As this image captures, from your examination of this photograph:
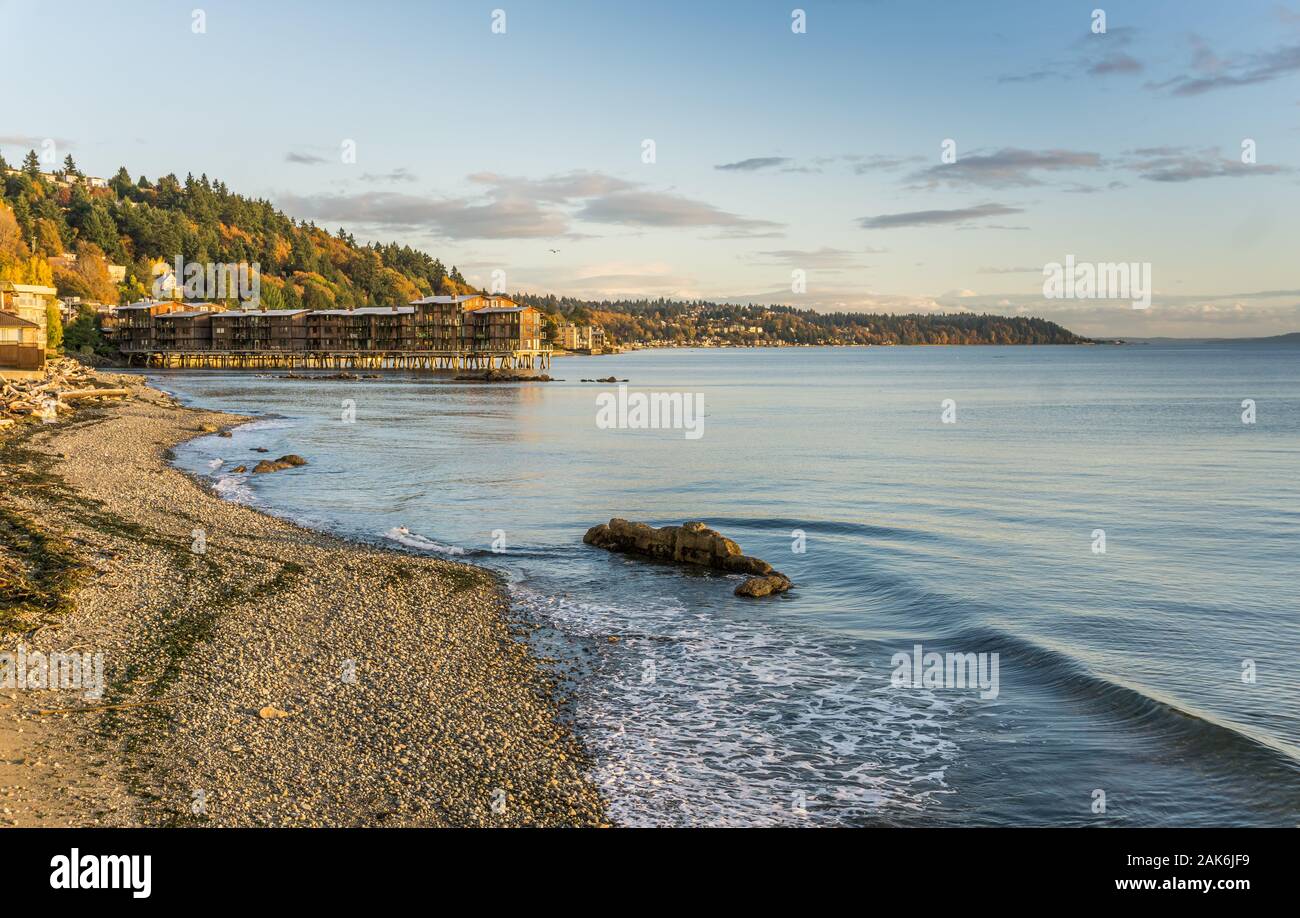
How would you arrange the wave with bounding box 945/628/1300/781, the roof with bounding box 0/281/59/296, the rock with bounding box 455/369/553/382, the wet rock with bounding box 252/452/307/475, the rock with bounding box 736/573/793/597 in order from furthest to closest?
the rock with bounding box 455/369/553/382 → the roof with bounding box 0/281/59/296 → the wet rock with bounding box 252/452/307/475 → the rock with bounding box 736/573/793/597 → the wave with bounding box 945/628/1300/781

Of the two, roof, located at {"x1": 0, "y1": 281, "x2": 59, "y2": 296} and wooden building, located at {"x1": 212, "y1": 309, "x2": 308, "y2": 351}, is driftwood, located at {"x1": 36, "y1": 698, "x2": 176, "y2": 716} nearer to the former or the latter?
roof, located at {"x1": 0, "y1": 281, "x2": 59, "y2": 296}

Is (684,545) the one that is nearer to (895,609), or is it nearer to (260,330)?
(895,609)

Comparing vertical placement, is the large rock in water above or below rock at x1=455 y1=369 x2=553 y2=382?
below

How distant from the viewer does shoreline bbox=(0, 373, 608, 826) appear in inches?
371

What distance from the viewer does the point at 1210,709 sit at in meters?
13.6

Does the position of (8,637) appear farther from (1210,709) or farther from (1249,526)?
(1249,526)

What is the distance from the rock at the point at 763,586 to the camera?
785 inches

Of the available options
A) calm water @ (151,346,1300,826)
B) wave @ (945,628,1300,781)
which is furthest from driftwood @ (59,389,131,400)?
wave @ (945,628,1300,781)

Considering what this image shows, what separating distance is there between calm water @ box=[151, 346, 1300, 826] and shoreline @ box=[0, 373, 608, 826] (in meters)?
1.27

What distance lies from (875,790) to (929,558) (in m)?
13.8

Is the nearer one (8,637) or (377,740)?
(377,740)

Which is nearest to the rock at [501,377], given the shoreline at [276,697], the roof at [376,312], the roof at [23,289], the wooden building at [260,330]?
the roof at [376,312]

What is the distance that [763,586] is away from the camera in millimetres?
20094
